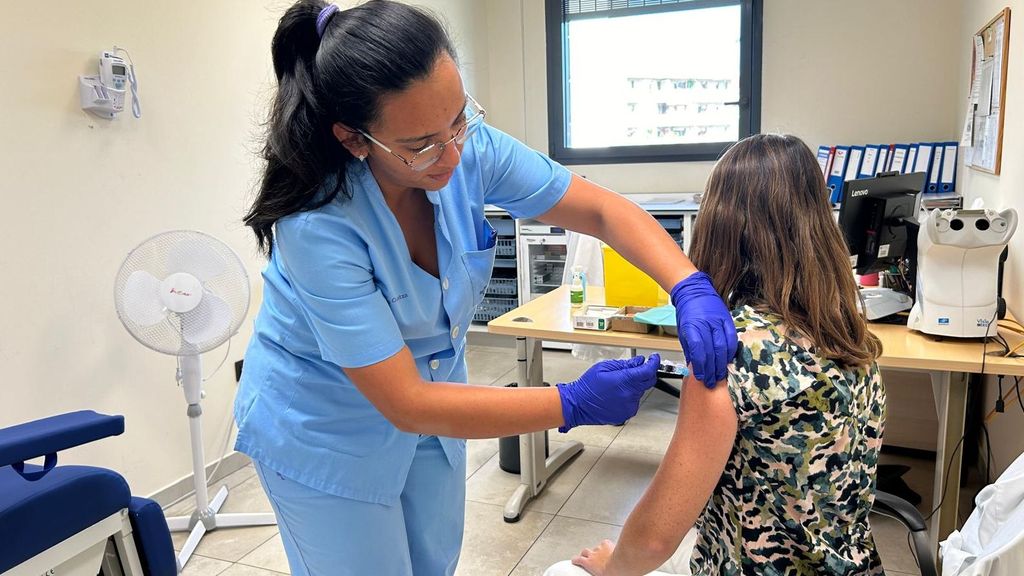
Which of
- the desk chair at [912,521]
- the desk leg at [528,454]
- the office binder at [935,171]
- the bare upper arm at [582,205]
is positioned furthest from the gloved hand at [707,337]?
the office binder at [935,171]

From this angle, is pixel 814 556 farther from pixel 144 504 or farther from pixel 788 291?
pixel 144 504

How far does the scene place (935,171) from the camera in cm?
355

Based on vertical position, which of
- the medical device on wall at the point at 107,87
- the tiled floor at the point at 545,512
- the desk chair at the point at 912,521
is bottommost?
the tiled floor at the point at 545,512

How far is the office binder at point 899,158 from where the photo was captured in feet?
11.9

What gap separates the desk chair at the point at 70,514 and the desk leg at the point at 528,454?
3.69ft

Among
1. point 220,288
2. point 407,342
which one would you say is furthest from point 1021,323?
point 220,288

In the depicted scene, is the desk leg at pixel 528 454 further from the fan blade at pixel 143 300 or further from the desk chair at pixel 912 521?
the desk chair at pixel 912 521

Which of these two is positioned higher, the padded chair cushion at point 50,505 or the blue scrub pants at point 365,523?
the blue scrub pants at point 365,523

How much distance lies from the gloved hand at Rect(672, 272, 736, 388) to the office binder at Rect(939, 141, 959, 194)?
3.15 metres

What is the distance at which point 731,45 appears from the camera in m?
4.16

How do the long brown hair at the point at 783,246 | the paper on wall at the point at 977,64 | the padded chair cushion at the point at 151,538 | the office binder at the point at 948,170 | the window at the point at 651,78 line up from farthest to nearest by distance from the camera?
1. the window at the point at 651,78
2. the office binder at the point at 948,170
3. the paper on wall at the point at 977,64
4. the padded chair cushion at the point at 151,538
5. the long brown hair at the point at 783,246

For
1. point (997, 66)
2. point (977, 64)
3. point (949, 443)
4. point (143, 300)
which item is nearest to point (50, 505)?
point (143, 300)

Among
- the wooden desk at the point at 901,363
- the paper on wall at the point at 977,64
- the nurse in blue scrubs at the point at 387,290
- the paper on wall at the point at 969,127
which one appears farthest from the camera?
the paper on wall at the point at 969,127

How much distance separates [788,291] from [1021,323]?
4.77 feet
